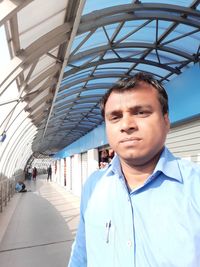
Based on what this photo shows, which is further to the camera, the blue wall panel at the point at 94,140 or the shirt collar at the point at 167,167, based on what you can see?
the blue wall panel at the point at 94,140

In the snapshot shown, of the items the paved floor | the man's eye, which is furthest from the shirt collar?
the paved floor

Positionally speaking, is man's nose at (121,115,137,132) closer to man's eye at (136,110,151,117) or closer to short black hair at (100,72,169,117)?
man's eye at (136,110,151,117)

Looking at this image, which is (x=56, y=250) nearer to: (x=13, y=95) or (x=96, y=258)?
(x=13, y=95)

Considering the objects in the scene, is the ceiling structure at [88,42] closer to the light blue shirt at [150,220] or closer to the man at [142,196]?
the man at [142,196]

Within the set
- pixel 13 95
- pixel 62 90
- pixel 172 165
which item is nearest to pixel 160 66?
pixel 62 90

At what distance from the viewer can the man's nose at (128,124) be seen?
59.0 inches

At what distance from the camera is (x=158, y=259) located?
1.34 meters

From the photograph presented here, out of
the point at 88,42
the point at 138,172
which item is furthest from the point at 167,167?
the point at 88,42

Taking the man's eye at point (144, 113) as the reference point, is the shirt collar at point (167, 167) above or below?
below

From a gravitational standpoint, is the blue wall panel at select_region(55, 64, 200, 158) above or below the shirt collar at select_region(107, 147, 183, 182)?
above

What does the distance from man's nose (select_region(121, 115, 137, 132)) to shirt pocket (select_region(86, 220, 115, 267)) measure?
1.62 ft

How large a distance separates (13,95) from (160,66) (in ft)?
19.7

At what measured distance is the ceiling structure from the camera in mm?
5242

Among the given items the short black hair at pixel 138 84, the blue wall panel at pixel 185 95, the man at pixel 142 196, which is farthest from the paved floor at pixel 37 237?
the short black hair at pixel 138 84
